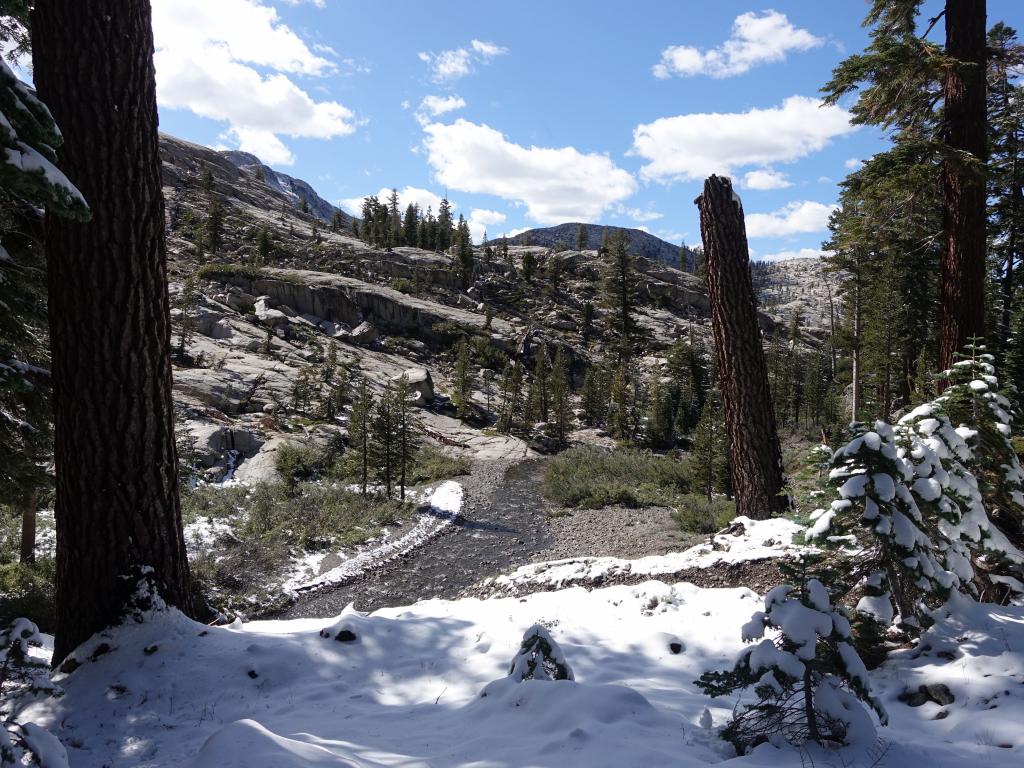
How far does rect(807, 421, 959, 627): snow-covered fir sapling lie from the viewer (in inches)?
122

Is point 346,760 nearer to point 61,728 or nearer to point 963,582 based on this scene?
point 61,728

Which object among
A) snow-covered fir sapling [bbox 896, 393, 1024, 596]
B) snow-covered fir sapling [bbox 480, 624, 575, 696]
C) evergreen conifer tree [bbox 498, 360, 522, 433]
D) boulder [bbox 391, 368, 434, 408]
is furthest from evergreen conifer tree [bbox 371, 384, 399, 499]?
snow-covered fir sapling [bbox 896, 393, 1024, 596]

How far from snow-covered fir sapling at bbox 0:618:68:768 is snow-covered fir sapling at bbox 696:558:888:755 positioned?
2324 millimetres

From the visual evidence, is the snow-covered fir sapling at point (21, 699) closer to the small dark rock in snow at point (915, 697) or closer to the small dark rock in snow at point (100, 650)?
the small dark rock in snow at point (100, 650)

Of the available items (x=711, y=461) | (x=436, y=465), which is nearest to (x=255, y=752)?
(x=711, y=461)

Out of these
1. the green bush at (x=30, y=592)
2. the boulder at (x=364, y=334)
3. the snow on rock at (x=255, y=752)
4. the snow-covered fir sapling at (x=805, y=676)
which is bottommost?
the green bush at (x=30, y=592)

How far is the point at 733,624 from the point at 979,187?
546cm

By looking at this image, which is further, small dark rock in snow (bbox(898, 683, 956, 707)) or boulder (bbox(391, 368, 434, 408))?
boulder (bbox(391, 368, 434, 408))

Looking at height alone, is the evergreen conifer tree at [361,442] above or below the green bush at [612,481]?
above

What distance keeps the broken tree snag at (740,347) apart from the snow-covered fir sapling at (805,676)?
14.3 ft

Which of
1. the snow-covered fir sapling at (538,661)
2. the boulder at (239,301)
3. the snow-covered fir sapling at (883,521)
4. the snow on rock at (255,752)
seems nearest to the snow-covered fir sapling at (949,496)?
the snow-covered fir sapling at (883,521)

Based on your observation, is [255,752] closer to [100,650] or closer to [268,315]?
[100,650]

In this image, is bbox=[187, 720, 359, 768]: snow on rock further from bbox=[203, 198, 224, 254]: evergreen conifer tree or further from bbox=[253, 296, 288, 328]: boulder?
bbox=[203, 198, 224, 254]: evergreen conifer tree

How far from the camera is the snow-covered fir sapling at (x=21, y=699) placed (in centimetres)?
167
